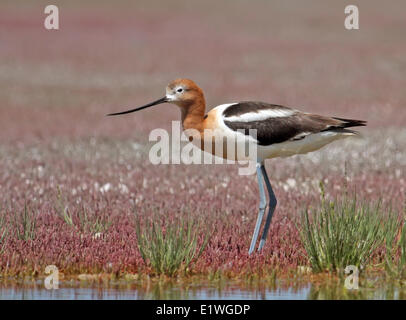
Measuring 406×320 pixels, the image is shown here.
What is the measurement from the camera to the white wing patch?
1094cm

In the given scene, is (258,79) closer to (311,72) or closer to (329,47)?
(311,72)

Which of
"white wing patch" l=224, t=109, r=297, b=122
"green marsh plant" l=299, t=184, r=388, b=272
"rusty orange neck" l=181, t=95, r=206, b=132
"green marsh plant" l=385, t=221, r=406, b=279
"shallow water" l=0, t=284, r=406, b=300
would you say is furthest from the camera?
"rusty orange neck" l=181, t=95, r=206, b=132

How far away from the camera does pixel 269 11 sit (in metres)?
60.2

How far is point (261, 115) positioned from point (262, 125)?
15cm

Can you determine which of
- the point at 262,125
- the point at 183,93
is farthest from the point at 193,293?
the point at 183,93

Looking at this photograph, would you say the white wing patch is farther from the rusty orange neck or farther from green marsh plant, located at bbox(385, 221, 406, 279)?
green marsh plant, located at bbox(385, 221, 406, 279)

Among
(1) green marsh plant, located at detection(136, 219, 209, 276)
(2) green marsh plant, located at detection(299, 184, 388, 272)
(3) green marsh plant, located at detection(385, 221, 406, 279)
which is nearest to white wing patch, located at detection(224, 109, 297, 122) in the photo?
(2) green marsh plant, located at detection(299, 184, 388, 272)

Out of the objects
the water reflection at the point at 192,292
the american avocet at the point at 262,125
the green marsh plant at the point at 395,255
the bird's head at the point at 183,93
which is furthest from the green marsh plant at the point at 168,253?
the green marsh plant at the point at 395,255

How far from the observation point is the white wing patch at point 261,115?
35.9 ft

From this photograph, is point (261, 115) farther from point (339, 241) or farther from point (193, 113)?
point (339, 241)

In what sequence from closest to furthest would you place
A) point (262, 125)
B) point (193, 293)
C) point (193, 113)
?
point (193, 293), point (262, 125), point (193, 113)

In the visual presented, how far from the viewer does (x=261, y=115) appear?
36.3ft

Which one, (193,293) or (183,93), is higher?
(183,93)
